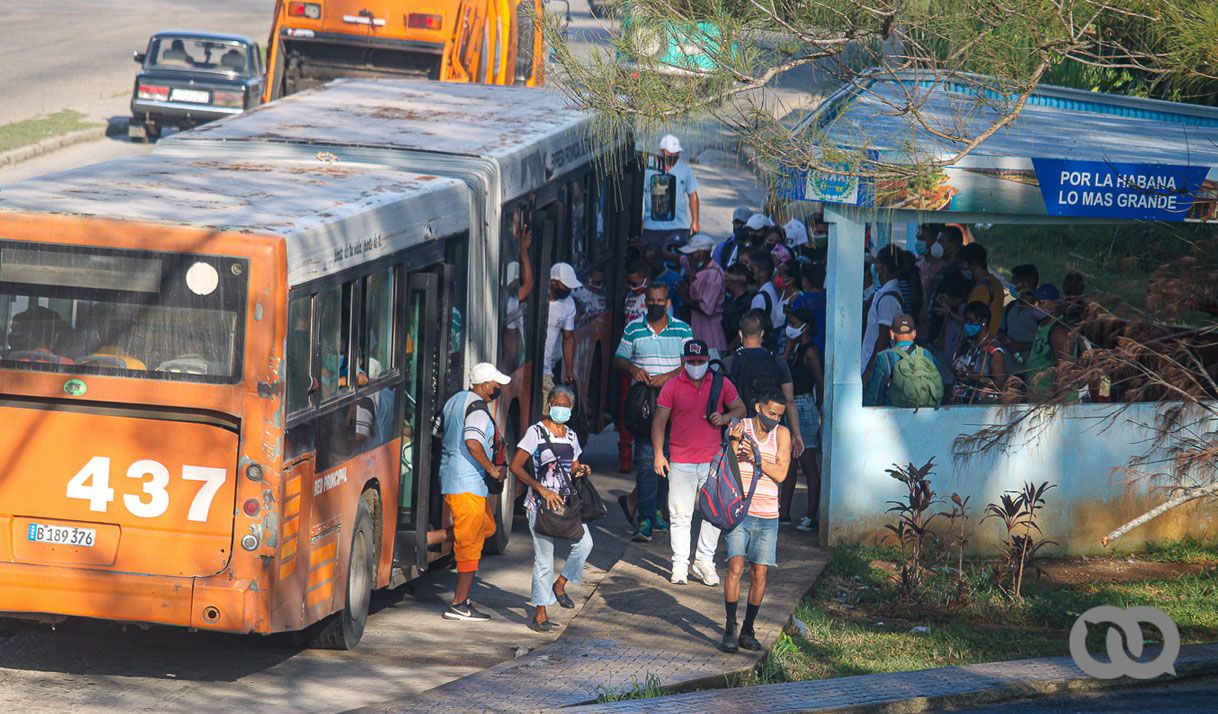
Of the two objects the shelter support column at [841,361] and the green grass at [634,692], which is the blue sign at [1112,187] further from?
the green grass at [634,692]

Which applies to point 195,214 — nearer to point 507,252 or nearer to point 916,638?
point 507,252

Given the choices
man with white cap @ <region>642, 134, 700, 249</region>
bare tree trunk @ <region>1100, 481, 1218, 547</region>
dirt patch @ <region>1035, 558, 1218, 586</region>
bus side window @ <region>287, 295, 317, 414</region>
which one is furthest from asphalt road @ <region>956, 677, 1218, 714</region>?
man with white cap @ <region>642, 134, 700, 249</region>

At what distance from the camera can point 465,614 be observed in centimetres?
1038

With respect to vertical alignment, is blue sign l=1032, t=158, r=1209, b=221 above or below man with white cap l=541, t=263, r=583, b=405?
above

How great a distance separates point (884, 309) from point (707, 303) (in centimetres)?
156

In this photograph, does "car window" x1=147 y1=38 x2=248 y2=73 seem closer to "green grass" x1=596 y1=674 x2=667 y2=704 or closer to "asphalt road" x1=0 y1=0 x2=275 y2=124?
"asphalt road" x1=0 y1=0 x2=275 y2=124

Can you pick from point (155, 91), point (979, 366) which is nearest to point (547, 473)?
point (979, 366)

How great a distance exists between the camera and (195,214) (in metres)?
8.45

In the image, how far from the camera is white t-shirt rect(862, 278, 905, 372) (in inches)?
548

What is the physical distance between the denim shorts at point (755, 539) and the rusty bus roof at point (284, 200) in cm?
267

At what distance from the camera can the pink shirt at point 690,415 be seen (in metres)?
11.1

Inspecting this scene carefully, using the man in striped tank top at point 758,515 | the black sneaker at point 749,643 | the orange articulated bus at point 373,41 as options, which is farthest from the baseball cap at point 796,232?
the black sneaker at point 749,643

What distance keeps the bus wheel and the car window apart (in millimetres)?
20034

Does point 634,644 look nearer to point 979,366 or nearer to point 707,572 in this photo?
point 707,572
